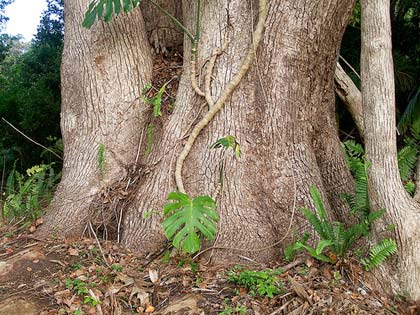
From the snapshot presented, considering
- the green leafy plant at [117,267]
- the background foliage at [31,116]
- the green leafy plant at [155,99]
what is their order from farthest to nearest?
the background foliage at [31,116] → the green leafy plant at [155,99] → the green leafy plant at [117,267]

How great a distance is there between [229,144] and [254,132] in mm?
424

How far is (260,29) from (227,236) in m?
1.69

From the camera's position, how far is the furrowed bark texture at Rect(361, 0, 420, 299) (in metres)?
3.33

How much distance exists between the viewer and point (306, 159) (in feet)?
13.2

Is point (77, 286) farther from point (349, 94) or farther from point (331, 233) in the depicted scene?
point (349, 94)

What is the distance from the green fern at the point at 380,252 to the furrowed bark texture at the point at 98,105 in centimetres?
220

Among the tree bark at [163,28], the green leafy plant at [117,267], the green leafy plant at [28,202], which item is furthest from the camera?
the tree bark at [163,28]

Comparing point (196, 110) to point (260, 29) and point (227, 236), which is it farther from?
point (227, 236)

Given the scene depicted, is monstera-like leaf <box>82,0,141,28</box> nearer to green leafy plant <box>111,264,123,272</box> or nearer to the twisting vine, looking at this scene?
the twisting vine

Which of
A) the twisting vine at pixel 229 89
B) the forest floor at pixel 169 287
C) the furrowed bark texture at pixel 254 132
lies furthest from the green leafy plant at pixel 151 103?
the forest floor at pixel 169 287

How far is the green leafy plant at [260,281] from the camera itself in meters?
3.22

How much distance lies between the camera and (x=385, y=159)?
3.40m

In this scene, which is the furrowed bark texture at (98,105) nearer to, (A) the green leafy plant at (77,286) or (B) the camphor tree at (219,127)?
(B) the camphor tree at (219,127)

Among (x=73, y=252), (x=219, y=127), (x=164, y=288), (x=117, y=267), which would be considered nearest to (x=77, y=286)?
(x=117, y=267)
